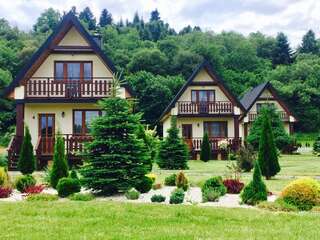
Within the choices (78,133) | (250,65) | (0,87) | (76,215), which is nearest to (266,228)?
(76,215)

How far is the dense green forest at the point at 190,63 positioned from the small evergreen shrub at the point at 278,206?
3002 cm

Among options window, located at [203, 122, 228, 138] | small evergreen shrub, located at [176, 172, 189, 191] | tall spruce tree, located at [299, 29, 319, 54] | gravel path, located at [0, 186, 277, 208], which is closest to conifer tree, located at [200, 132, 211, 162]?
window, located at [203, 122, 228, 138]

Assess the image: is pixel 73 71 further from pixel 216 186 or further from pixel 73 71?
pixel 216 186

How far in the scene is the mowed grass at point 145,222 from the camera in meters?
7.76

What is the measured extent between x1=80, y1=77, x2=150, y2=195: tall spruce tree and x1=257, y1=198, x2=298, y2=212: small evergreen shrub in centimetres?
438

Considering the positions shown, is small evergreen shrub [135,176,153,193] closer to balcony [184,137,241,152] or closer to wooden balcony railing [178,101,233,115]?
balcony [184,137,241,152]

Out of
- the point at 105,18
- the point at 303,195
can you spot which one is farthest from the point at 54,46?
the point at 105,18

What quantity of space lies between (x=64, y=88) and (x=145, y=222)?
1857 cm

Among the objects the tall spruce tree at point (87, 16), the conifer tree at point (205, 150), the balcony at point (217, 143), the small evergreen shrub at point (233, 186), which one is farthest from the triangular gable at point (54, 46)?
the tall spruce tree at point (87, 16)

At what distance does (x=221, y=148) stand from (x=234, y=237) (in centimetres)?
2748

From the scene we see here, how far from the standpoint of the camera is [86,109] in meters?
27.5

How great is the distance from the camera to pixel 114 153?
14.2 metres

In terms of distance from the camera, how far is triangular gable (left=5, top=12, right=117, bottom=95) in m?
26.1

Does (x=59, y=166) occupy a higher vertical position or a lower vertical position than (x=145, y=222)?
higher
